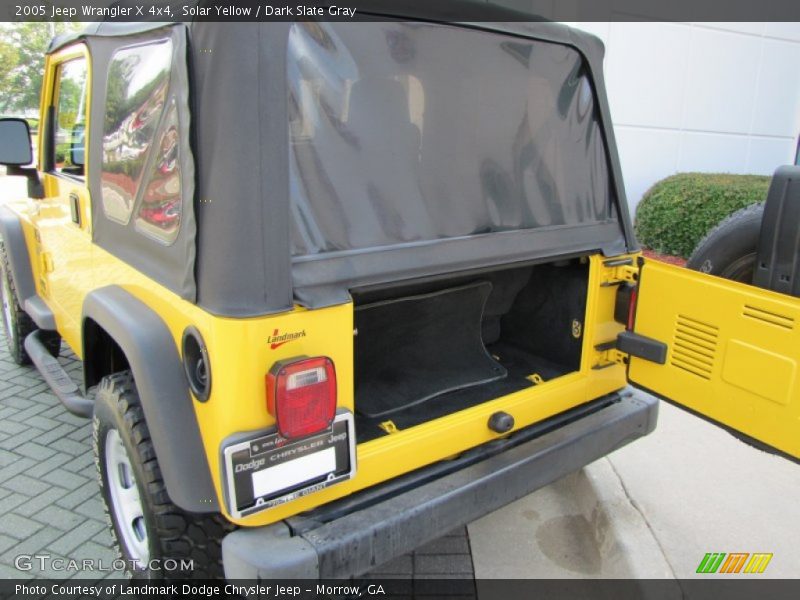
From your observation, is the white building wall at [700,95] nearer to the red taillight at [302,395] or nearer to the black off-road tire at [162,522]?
the red taillight at [302,395]

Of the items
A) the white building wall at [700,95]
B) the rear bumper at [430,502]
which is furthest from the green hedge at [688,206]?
the rear bumper at [430,502]

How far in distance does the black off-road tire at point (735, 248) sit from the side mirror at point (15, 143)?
3430 mm

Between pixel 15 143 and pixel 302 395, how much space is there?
2.59 metres

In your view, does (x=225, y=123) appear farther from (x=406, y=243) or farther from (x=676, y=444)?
(x=676, y=444)

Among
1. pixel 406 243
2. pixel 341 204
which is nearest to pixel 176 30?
pixel 341 204

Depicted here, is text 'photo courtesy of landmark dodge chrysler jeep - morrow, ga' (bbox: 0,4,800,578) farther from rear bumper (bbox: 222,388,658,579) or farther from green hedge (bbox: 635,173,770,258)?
green hedge (bbox: 635,173,770,258)

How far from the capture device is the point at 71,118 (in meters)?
3.10

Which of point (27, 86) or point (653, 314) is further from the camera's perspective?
point (27, 86)

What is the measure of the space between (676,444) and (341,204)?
9.39 feet

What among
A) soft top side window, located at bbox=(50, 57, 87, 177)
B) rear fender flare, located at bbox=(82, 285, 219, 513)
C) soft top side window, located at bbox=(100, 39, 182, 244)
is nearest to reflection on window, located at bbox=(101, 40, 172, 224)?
soft top side window, located at bbox=(100, 39, 182, 244)

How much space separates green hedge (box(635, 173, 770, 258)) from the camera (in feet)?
24.0

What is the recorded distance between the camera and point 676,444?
147 inches

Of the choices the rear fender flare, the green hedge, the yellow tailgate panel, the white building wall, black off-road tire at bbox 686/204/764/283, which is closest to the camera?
the rear fender flare

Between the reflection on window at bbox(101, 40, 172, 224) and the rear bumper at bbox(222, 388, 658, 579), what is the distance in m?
1.28
